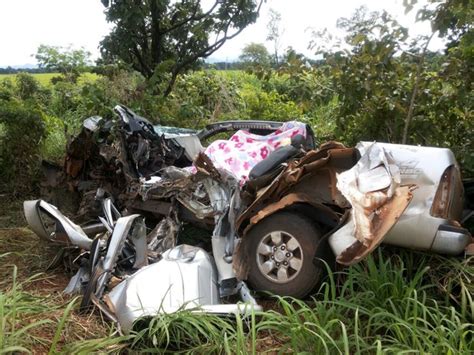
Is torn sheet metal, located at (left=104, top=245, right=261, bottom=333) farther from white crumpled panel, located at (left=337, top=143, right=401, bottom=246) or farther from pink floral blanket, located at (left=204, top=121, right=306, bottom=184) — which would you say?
pink floral blanket, located at (left=204, top=121, right=306, bottom=184)

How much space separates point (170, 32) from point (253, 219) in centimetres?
640

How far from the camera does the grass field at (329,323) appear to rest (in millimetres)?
2791

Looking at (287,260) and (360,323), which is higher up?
(287,260)

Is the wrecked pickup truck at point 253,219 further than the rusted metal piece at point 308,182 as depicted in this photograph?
No

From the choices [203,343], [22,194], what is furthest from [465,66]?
[22,194]

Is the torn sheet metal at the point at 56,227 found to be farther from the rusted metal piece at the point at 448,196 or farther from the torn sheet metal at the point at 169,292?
the rusted metal piece at the point at 448,196

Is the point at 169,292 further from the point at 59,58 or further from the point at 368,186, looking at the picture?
the point at 59,58

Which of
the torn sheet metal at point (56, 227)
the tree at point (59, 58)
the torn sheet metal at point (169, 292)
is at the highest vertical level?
the tree at point (59, 58)

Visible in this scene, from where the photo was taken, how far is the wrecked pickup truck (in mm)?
3385

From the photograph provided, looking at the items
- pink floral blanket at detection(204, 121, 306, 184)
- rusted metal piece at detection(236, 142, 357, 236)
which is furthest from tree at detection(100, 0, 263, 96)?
rusted metal piece at detection(236, 142, 357, 236)

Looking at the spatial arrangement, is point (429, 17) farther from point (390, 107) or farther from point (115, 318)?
point (115, 318)

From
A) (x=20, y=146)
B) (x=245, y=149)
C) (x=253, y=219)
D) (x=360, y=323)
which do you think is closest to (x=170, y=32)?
(x=20, y=146)

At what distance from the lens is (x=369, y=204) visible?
10.6 feet

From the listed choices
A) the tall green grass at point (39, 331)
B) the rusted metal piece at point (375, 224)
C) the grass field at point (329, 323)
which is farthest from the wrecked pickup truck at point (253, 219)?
the tall green grass at point (39, 331)
